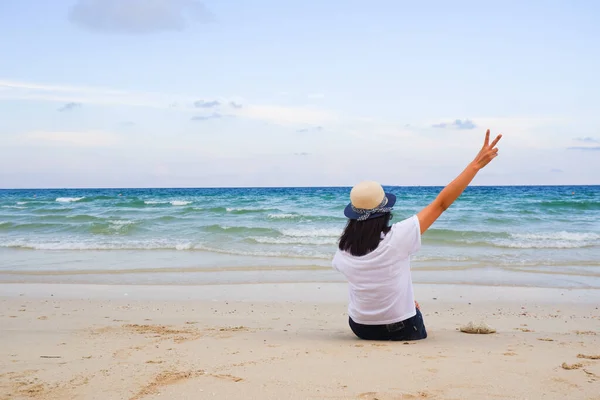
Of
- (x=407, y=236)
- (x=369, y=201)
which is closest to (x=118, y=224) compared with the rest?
(x=369, y=201)

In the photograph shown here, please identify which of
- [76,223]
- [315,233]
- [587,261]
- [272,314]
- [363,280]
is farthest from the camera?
[76,223]

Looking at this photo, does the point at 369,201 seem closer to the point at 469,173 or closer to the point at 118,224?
the point at 469,173

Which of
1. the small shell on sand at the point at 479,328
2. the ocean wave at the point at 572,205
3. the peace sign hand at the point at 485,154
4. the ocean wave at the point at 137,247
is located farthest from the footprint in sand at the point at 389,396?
the ocean wave at the point at 572,205

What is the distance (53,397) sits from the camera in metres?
3.11

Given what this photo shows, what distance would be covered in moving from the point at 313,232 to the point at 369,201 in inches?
509

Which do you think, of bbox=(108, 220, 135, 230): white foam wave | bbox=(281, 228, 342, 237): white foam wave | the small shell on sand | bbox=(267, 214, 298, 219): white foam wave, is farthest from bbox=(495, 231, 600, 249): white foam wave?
bbox=(108, 220, 135, 230): white foam wave

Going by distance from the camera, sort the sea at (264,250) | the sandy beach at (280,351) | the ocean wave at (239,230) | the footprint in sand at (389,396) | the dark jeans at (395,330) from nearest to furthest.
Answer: the footprint in sand at (389,396), the sandy beach at (280,351), the dark jeans at (395,330), the sea at (264,250), the ocean wave at (239,230)

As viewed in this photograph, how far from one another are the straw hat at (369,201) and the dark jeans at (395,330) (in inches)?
39.0

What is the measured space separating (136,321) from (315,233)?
35.5 feet

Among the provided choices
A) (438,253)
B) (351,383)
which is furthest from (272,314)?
(438,253)

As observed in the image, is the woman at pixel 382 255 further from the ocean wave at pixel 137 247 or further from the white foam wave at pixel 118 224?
the white foam wave at pixel 118 224

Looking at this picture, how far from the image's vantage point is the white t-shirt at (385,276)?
365 cm

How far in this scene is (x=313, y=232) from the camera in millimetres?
16531

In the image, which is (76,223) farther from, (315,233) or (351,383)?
(351,383)
